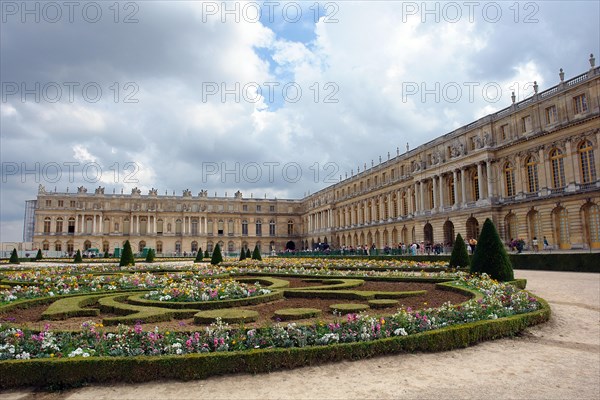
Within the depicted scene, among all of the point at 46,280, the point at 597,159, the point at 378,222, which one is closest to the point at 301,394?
the point at 46,280

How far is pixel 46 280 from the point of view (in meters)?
12.7

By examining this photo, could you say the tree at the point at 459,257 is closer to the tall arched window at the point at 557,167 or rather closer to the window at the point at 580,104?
the tall arched window at the point at 557,167

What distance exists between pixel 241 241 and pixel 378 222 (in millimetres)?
31609

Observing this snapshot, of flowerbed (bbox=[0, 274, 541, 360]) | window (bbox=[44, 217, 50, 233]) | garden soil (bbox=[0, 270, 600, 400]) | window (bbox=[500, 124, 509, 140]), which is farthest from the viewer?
window (bbox=[44, 217, 50, 233])

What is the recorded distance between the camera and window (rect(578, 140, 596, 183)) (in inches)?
955

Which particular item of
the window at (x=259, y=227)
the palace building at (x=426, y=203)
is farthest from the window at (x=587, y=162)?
the window at (x=259, y=227)

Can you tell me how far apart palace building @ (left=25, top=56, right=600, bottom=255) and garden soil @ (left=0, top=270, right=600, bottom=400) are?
21848 millimetres

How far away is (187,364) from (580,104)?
91.6 feet

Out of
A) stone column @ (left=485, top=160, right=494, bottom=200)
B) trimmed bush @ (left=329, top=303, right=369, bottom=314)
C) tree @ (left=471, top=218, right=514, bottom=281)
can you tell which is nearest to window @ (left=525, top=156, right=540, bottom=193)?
stone column @ (left=485, top=160, right=494, bottom=200)

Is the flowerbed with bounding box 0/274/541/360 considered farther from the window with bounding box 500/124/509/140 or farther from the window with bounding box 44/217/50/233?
the window with bounding box 44/217/50/233

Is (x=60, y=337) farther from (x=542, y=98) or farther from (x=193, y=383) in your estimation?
(x=542, y=98)

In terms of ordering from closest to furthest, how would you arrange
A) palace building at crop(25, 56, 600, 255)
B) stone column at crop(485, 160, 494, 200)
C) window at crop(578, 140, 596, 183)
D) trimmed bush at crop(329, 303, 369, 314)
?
trimmed bush at crop(329, 303, 369, 314) → window at crop(578, 140, 596, 183) → palace building at crop(25, 56, 600, 255) → stone column at crop(485, 160, 494, 200)

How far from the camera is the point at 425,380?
4969 mm

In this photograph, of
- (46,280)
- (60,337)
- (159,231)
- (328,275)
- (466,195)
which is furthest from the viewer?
(159,231)
